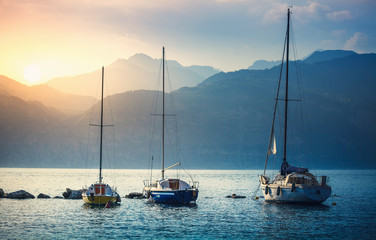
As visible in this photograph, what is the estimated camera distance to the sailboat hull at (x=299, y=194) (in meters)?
59.9

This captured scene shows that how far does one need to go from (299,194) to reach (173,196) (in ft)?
52.0

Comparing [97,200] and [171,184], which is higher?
[171,184]

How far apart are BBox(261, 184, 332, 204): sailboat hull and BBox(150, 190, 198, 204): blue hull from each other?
1055 cm

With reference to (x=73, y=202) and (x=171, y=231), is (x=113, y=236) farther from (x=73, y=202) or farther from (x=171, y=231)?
(x=73, y=202)

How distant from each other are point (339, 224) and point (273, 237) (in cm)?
1174

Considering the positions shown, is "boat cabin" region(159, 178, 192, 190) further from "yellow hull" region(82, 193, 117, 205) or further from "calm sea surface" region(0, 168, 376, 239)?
"yellow hull" region(82, 193, 117, 205)

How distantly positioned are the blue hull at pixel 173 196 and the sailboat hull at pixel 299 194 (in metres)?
10.6

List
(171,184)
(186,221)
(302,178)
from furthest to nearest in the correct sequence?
(171,184), (302,178), (186,221)

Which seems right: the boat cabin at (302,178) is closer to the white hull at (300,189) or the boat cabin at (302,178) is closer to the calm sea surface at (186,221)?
the white hull at (300,189)

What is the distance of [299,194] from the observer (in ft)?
196

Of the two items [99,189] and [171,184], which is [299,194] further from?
[99,189]

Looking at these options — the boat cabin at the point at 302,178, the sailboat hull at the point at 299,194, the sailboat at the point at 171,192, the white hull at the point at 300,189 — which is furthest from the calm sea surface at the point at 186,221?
the boat cabin at the point at 302,178

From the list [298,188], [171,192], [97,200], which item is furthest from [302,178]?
[97,200]

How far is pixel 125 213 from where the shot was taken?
57.5 metres
